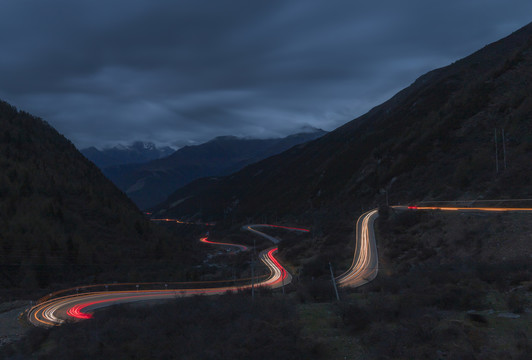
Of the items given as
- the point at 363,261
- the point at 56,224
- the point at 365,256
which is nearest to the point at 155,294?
the point at 363,261

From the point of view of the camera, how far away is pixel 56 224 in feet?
177

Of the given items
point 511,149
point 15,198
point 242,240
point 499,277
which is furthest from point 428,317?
point 242,240

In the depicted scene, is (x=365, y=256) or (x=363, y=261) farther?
(x=365, y=256)

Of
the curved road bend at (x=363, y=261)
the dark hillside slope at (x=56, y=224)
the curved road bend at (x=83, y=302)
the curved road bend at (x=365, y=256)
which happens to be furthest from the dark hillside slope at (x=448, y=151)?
the dark hillside slope at (x=56, y=224)

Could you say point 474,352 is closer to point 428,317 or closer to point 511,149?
point 428,317

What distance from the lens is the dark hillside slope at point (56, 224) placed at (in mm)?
46531

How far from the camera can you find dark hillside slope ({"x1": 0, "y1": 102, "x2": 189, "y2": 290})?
46.5m

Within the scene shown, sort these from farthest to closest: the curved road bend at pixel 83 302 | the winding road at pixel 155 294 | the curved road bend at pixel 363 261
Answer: the curved road bend at pixel 363 261 < the winding road at pixel 155 294 < the curved road bend at pixel 83 302

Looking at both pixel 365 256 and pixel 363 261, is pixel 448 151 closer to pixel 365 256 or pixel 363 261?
pixel 365 256

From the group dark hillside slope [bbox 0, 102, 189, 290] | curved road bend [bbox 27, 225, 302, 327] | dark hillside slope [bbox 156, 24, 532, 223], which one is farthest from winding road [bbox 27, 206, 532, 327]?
dark hillside slope [bbox 0, 102, 189, 290]

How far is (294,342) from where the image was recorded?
32.7ft

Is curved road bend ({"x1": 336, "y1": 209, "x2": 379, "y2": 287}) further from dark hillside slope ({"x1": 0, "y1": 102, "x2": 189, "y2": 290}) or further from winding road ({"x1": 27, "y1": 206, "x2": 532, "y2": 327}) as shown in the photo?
dark hillside slope ({"x1": 0, "y1": 102, "x2": 189, "y2": 290})

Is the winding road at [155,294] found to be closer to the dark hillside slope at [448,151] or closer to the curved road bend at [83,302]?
the curved road bend at [83,302]

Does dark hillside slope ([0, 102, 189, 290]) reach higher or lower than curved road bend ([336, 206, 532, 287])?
higher
